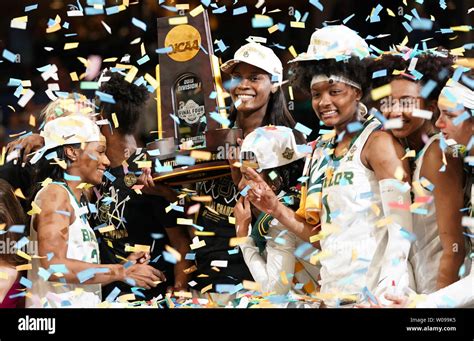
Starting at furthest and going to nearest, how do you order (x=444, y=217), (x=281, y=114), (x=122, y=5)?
(x=122, y=5), (x=281, y=114), (x=444, y=217)

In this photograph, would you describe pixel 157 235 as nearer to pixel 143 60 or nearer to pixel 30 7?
pixel 143 60

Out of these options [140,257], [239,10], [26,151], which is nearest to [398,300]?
[140,257]

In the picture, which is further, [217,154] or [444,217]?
[217,154]

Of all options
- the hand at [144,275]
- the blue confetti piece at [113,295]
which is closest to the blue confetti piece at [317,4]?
the hand at [144,275]

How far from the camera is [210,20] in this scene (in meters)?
3.72

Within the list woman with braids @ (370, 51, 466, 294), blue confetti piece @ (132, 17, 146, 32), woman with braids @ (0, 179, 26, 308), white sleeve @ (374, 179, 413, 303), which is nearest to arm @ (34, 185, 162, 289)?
woman with braids @ (0, 179, 26, 308)

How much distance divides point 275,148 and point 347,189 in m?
0.30

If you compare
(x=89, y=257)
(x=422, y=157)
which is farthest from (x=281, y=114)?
(x=89, y=257)

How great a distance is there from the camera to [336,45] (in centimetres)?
345

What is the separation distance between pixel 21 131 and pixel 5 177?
0.56 feet

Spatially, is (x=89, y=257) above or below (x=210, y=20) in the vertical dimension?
below

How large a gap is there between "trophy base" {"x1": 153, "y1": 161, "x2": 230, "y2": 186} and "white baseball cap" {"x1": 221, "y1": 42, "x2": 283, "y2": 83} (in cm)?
32

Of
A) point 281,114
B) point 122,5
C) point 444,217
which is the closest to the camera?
point 444,217
